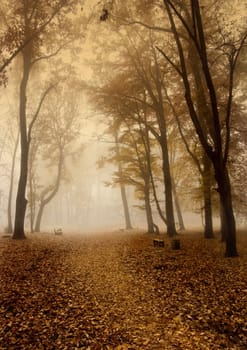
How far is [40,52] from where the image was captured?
686 inches

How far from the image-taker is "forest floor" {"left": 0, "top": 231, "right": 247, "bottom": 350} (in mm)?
5367

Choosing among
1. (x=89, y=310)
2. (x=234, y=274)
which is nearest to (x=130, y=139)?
(x=234, y=274)

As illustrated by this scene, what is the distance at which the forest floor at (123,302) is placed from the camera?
5367mm

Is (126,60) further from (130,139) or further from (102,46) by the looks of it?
(130,139)

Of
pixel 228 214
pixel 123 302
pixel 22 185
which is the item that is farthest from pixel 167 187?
pixel 123 302

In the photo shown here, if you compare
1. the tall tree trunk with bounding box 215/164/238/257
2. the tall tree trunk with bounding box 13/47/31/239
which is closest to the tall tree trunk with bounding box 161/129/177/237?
the tall tree trunk with bounding box 215/164/238/257

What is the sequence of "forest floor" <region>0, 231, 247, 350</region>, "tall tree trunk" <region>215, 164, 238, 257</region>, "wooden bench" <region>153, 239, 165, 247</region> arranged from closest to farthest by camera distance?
"forest floor" <region>0, 231, 247, 350</region> < "tall tree trunk" <region>215, 164, 238, 257</region> < "wooden bench" <region>153, 239, 165, 247</region>

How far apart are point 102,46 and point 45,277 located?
47.8 ft

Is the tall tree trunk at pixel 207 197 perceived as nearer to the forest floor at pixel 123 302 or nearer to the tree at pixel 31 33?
the forest floor at pixel 123 302

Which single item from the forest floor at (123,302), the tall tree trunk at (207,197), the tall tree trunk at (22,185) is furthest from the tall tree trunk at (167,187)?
the tall tree trunk at (22,185)

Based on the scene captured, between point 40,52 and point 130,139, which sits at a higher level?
point 40,52

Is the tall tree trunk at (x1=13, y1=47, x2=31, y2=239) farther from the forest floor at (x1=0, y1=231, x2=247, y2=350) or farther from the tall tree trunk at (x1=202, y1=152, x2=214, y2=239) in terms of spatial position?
the tall tree trunk at (x1=202, y1=152, x2=214, y2=239)

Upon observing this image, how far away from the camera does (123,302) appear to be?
7.03 metres

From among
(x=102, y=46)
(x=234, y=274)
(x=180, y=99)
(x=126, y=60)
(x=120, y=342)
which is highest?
(x=102, y=46)
